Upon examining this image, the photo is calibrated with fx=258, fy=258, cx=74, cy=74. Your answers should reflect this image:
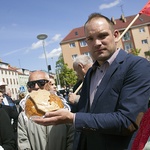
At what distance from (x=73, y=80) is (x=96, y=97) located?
57.8 meters

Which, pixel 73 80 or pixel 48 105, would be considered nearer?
pixel 48 105

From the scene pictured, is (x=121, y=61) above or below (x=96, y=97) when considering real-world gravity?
above

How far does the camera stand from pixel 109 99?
6.12 ft

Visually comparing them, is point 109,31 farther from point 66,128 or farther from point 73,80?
point 73,80

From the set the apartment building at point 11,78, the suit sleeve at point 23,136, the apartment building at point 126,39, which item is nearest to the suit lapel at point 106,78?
the suit sleeve at point 23,136

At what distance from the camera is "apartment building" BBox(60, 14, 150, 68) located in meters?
57.5

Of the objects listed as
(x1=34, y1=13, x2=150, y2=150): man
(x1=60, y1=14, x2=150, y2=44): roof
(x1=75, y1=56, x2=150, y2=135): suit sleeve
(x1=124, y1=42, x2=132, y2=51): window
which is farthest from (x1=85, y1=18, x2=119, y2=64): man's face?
(x1=124, y1=42, x2=132, y2=51): window

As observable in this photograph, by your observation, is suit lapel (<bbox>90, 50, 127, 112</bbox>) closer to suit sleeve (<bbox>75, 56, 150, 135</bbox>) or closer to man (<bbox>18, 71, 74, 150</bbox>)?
suit sleeve (<bbox>75, 56, 150, 135</bbox>)

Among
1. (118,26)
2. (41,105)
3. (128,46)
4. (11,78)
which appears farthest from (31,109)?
(11,78)

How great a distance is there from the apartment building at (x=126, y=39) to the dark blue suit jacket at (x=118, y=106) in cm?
5566

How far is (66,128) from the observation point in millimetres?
2977

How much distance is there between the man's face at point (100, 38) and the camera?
205 cm

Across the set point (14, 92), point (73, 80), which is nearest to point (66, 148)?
point (73, 80)

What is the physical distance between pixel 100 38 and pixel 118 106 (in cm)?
58
